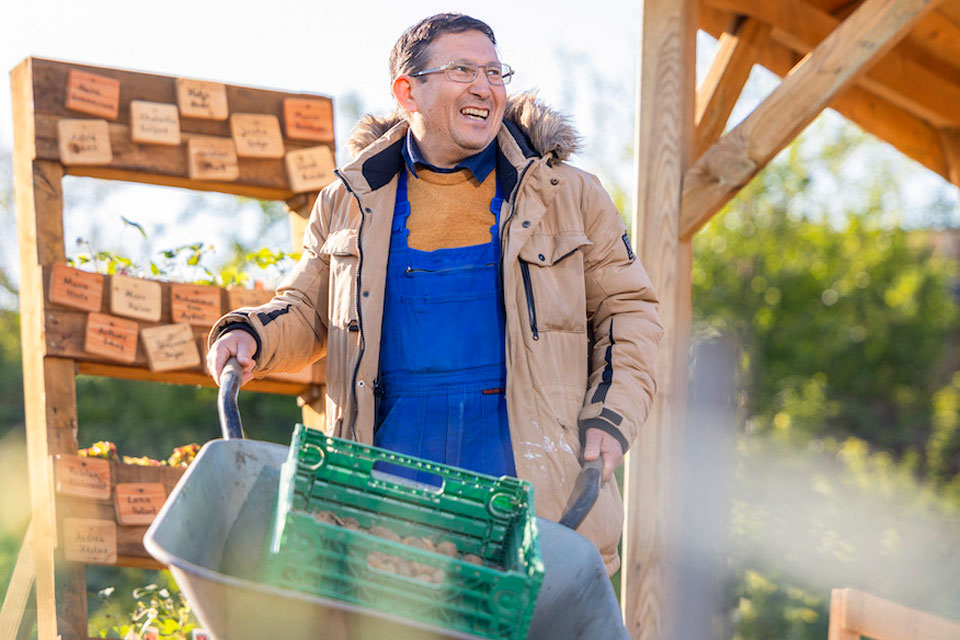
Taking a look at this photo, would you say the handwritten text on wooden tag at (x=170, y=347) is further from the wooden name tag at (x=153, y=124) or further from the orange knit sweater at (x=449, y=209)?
the orange knit sweater at (x=449, y=209)

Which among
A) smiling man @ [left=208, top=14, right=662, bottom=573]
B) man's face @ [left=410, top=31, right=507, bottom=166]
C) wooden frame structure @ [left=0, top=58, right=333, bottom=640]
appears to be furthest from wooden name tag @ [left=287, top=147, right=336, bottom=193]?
man's face @ [left=410, top=31, right=507, bottom=166]

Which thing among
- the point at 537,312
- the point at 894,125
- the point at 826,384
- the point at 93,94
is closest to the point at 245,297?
the point at 93,94

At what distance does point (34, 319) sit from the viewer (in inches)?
144

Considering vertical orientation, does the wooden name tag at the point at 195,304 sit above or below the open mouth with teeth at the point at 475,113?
below

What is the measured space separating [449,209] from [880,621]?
6.16 ft

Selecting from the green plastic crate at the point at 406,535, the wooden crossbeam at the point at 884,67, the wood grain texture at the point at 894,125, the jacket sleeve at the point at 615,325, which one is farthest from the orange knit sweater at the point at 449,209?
the wood grain texture at the point at 894,125

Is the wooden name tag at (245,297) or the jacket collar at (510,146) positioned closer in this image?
the jacket collar at (510,146)

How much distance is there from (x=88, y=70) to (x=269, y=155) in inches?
23.8

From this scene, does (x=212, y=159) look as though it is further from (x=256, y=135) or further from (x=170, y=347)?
(x=170, y=347)

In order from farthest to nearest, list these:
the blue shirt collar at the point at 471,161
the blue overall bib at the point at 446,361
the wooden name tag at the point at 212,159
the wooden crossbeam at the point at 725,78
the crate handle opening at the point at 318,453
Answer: the wooden crossbeam at the point at 725,78 < the wooden name tag at the point at 212,159 < the blue shirt collar at the point at 471,161 < the blue overall bib at the point at 446,361 < the crate handle opening at the point at 318,453

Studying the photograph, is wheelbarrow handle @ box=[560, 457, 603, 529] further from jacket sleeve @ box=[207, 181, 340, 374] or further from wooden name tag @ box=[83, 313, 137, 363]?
wooden name tag @ box=[83, 313, 137, 363]

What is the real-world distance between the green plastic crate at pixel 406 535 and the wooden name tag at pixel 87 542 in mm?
1972

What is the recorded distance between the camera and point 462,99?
101 inches

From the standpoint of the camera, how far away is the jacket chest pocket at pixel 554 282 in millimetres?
2490
